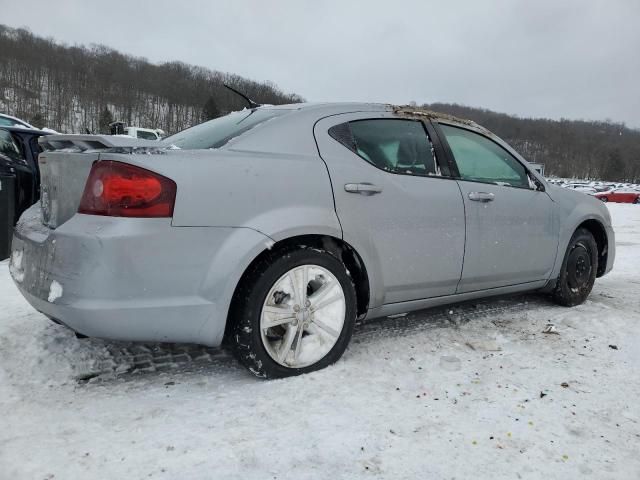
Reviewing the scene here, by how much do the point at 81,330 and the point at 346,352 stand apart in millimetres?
1334

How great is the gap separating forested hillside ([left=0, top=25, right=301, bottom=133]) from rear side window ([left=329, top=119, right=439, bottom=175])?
80.4 metres

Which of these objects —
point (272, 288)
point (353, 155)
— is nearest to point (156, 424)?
point (272, 288)

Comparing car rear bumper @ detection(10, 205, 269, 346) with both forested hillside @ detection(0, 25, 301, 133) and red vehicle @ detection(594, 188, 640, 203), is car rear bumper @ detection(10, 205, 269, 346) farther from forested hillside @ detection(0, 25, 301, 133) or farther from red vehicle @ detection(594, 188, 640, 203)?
forested hillside @ detection(0, 25, 301, 133)

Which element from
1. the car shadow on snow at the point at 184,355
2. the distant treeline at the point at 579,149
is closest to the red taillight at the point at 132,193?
the car shadow on snow at the point at 184,355

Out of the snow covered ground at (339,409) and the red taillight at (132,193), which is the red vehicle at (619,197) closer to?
the snow covered ground at (339,409)

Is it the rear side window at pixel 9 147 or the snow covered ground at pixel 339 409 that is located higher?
the rear side window at pixel 9 147

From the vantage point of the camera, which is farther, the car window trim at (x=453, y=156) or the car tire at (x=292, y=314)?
the car window trim at (x=453, y=156)

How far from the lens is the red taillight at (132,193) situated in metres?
1.88

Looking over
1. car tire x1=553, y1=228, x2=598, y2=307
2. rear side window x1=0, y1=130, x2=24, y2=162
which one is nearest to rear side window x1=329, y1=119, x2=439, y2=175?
car tire x1=553, y1=228, x2=598, y2=307

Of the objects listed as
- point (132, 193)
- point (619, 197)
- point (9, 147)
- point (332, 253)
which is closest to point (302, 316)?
point (332, 253)

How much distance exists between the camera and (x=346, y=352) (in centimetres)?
260

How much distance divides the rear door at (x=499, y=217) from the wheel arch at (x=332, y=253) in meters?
0.73

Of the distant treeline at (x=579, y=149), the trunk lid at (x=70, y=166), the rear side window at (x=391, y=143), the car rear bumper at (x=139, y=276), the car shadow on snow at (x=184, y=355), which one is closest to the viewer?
the car rear bumper at (x=139, y=276)

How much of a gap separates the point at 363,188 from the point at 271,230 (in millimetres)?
589
